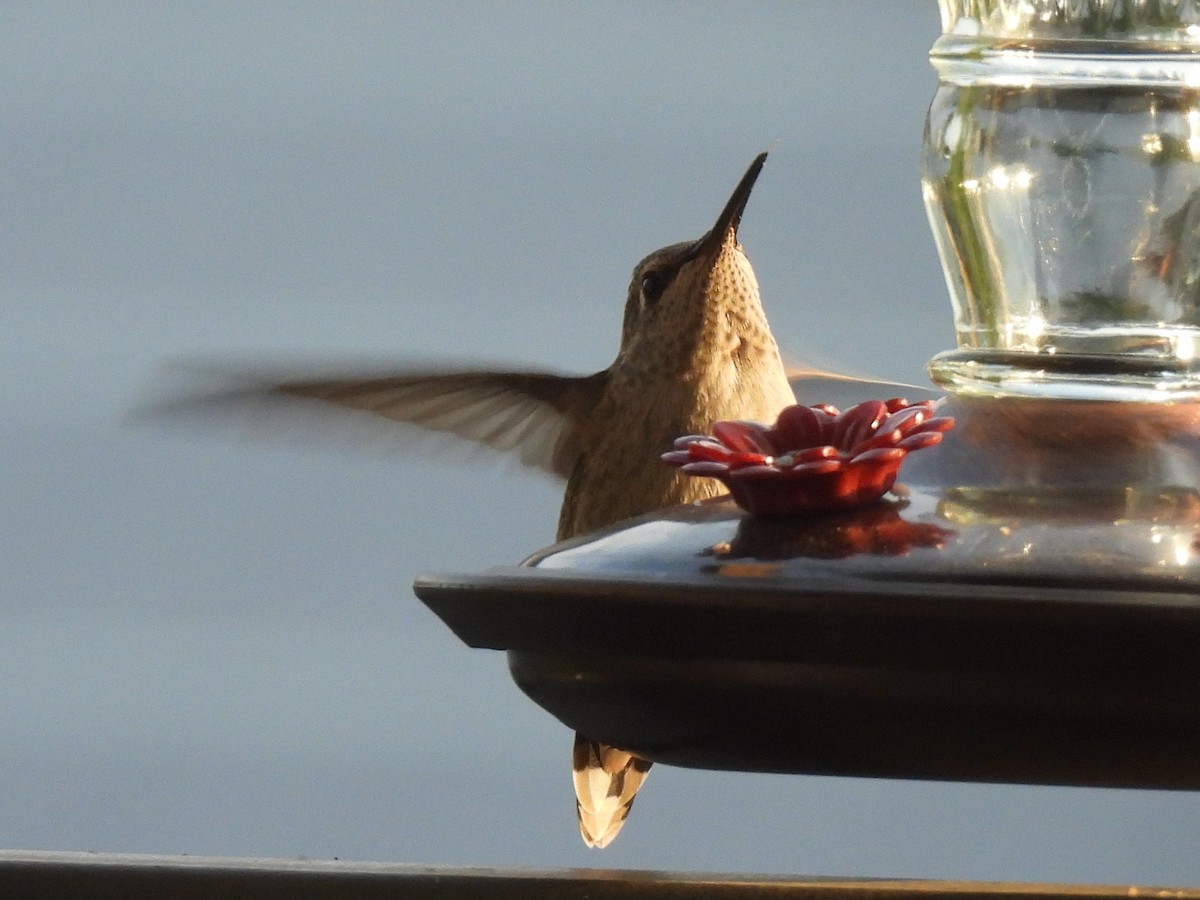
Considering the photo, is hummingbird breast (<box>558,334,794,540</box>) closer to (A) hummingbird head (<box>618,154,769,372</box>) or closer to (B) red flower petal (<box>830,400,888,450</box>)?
(A) hummingbird head (<box>618,154,769,372</box>)

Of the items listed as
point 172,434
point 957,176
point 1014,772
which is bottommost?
point 172,434

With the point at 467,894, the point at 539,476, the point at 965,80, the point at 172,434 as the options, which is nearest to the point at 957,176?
the point at 965,80

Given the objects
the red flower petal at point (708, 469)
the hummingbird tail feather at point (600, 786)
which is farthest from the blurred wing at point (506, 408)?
the red flower petal at point (708, 469)

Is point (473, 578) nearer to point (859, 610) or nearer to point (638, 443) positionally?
point (859, 610)

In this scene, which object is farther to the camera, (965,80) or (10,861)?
(965,80)

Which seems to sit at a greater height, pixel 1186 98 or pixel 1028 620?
pixel 1186 98

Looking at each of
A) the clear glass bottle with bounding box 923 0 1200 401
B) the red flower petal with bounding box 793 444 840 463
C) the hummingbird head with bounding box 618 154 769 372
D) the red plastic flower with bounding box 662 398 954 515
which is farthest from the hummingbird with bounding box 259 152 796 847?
the red flower petal with bounding box 793 444 840 463
